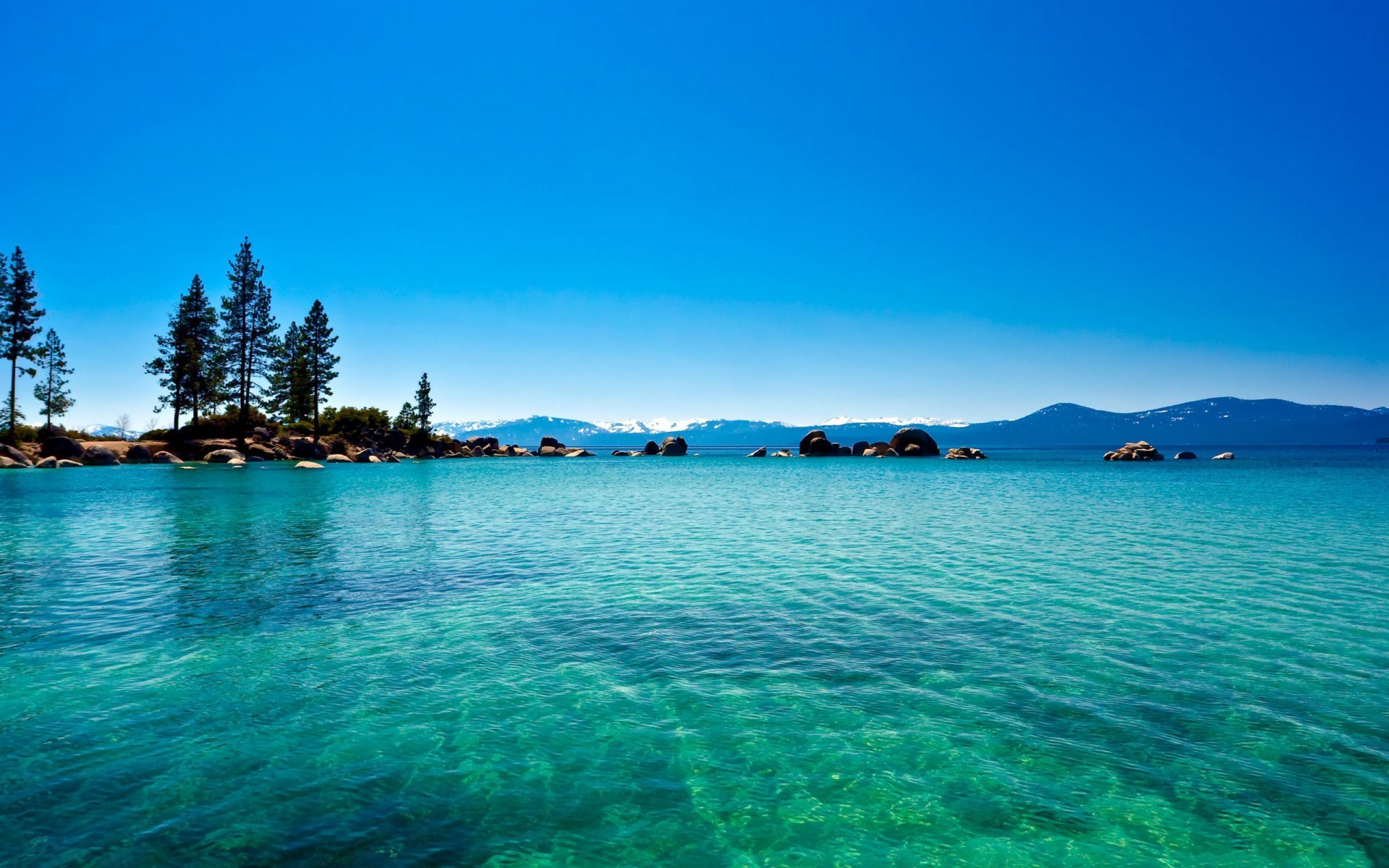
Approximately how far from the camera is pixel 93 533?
2217cm

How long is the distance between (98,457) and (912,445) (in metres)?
109

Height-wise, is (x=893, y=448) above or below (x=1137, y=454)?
above

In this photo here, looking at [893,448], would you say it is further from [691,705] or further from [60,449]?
[691,705]

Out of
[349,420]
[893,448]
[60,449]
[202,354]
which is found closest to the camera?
[60,449]

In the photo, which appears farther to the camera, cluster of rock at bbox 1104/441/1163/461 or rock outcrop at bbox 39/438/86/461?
cluster of rock at bbox 1104/441/1163/461

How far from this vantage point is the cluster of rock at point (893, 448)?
11456 cm

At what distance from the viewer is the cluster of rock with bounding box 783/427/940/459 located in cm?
11456

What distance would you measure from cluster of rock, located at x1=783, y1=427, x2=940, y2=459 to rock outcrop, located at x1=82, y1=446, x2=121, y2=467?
9647 centimetres

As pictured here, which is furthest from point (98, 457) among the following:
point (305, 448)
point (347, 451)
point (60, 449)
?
point (347, 451)

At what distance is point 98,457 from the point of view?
6062cm

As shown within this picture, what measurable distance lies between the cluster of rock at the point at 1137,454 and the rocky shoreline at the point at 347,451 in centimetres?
15

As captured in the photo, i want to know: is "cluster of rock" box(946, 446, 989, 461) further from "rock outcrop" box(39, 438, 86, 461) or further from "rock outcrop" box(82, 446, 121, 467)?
"rock outcrop" box(39, 438, 86, 461)

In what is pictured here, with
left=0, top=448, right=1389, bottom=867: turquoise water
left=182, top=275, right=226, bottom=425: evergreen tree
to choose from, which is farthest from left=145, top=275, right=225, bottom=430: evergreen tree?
left=0, top=448, right=1389, bottom=867: turquoise water

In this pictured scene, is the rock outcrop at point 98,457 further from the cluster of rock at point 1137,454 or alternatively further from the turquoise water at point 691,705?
the cluster of rock at point 1137,454
